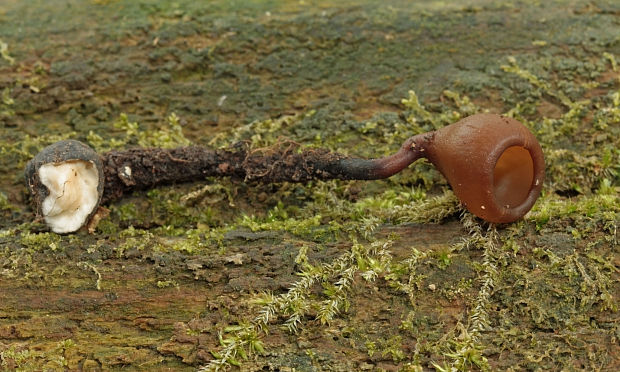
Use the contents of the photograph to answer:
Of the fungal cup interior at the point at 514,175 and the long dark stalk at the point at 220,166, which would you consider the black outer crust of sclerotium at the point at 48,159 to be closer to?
the long dark stalk at the point at 220,166

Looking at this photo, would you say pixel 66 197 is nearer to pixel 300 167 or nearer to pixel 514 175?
pixel 300 167

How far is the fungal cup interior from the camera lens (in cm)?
277

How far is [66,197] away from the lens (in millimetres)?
2939

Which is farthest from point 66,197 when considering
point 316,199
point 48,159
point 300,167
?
point 316,199

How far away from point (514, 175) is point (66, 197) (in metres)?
2.32

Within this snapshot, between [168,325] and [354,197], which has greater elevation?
[354,197]

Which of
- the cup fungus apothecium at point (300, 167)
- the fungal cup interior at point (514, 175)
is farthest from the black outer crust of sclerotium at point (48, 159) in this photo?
the fungal cup interior at point (514, 175)

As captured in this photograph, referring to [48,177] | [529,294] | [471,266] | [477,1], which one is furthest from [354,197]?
[477,1]

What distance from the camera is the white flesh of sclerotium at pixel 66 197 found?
2.95 m

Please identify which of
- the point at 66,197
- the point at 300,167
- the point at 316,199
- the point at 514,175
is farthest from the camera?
the point at 316,199

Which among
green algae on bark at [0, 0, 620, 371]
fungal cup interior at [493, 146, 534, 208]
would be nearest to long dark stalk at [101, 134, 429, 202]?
green algae on bark at [0, 0, 620, 371]

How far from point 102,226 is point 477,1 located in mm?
3108

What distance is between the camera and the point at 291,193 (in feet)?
11.0

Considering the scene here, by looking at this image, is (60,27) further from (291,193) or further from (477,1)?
(477,1)
